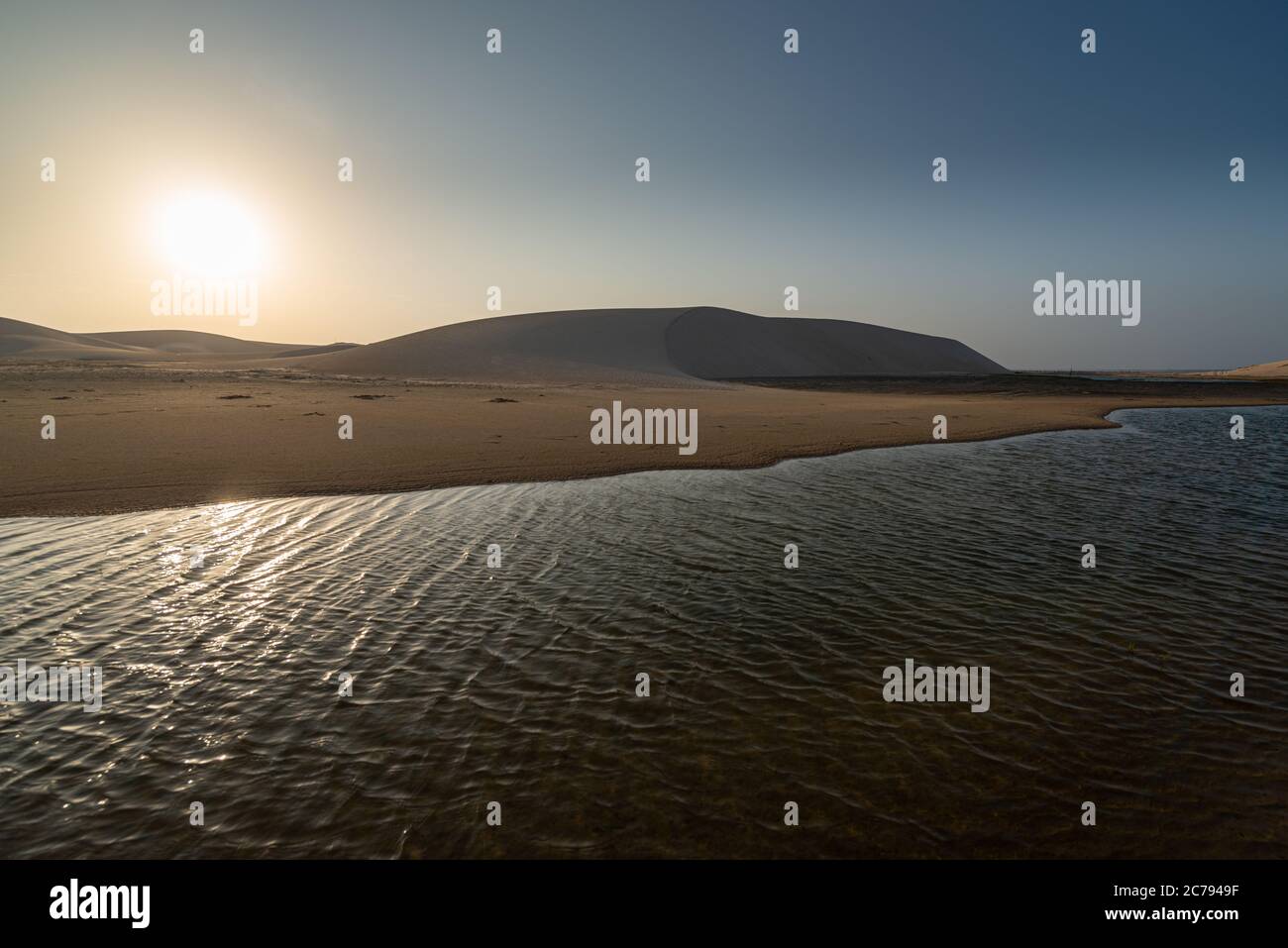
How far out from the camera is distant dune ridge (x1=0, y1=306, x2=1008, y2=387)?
318ft

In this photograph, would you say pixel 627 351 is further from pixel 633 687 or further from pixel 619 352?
pixel 633 687

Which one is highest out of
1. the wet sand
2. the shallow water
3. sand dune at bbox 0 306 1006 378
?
sand dune at bbox 0 306 1006 378

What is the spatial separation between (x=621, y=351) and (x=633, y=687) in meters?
113

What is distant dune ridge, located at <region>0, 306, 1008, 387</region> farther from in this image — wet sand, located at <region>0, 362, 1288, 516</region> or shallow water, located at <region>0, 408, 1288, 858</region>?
shallow water, located at <region>0, 408, 1288, 858</region>

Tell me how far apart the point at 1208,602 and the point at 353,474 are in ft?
78.4

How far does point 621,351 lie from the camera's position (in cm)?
11969

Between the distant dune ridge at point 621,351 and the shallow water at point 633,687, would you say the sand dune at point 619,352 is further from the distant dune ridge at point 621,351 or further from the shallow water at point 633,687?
the shallow water at point 633,687

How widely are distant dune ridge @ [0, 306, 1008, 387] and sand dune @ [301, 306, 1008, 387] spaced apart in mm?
217

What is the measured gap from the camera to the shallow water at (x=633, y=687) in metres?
6.62

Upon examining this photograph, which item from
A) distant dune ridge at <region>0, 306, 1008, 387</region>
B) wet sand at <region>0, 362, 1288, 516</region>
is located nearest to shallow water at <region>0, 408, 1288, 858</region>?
wet sand at <region>0, 362, 1288, 516</region>
